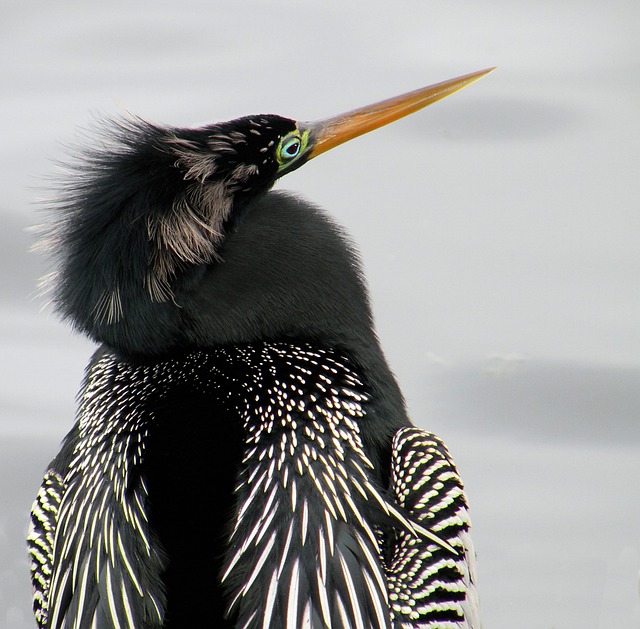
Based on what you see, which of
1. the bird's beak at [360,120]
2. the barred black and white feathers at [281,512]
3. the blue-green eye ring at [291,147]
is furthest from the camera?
the bird's beak at [360,120]

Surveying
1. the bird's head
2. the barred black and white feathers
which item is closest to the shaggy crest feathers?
the bird's head

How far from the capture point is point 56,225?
1429 millimetres

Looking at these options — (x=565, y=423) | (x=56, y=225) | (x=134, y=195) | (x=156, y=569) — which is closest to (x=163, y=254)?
(x=134, y=195)

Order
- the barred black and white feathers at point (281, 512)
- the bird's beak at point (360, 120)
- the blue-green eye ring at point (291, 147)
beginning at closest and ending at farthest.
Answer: the barred black and white feathers at point (281, 512) → the blue-green eye ring at point (291, 147) → the bird's beak at point (360, 120)

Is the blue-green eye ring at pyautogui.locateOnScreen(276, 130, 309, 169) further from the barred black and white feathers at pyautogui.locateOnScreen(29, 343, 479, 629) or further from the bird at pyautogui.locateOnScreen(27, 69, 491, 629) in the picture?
the barred black and white feathers at pyautogui.locateOnScreen(29, 343, 479, 629)

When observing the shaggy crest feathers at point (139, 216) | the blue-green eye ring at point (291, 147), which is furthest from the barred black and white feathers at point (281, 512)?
the blue-green eye ring at point (291, 147)

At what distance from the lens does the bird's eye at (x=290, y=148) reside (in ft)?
4.96

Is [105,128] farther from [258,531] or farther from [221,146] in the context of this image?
[258,531]

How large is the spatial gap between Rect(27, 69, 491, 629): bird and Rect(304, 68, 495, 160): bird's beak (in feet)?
0.23

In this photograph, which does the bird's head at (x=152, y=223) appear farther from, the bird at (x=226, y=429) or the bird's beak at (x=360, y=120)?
the bird's beak at (x=360, y=120)

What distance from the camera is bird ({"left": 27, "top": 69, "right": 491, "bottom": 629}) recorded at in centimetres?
131

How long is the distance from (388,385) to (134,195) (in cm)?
51

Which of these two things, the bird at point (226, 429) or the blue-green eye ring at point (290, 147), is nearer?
the bird at point (226, 429)

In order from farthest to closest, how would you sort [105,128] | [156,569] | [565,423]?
[565,423]
[105,128]
[156,569]
